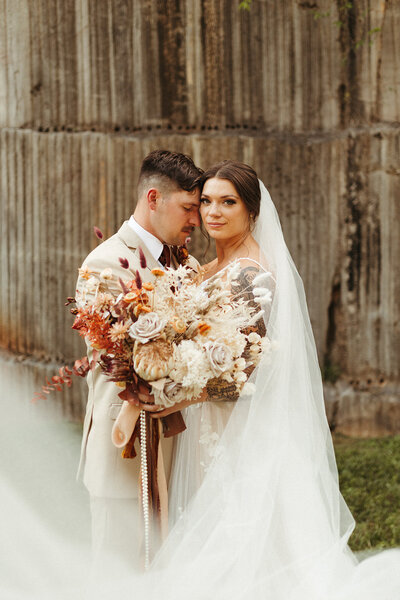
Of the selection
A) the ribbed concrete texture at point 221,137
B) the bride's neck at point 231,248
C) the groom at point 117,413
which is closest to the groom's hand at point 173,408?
the groom at point 117,413

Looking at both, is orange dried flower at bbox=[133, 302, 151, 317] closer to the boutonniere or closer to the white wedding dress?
the white wedding dress

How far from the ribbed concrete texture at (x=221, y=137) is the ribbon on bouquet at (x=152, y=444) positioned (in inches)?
114

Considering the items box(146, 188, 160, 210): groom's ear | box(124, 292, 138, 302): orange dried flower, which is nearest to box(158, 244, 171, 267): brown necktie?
box(146, 188, 160, 210): groom's ear

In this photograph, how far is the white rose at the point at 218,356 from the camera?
2482 millimetres

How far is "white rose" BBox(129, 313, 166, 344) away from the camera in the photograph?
2426mm

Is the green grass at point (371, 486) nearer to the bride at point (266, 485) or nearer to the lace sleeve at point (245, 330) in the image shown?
the bride at point (266, 485)

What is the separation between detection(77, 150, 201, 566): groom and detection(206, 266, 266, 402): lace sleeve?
43 cm

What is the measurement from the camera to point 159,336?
8.11 feet

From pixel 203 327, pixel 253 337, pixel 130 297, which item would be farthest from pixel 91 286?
pixel 253 337

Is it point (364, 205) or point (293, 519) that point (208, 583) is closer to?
point (293, 519)

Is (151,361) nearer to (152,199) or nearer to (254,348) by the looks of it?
(254,348)

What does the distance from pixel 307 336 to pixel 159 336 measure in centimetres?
99

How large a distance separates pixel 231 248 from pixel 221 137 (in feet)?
8.31

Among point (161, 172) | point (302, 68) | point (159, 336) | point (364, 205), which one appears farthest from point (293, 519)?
point (302, 68)
